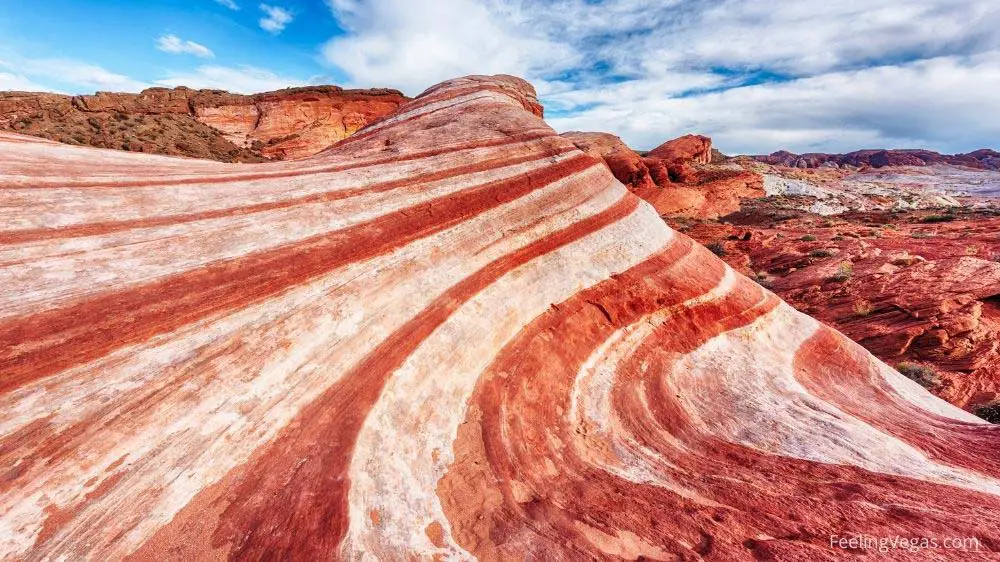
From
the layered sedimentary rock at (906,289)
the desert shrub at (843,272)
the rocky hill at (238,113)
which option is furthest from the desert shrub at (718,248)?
the rocky hill at (238,113)

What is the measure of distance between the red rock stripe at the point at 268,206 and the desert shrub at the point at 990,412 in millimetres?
10772

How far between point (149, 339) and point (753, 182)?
189ft

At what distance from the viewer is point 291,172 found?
714cm

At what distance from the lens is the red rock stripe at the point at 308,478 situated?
3.16 meters

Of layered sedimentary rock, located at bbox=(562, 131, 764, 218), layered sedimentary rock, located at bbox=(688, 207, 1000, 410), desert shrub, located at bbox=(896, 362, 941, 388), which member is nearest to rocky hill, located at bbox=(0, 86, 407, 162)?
layered sedimentary rock, located at bbox=(562, 131, 764, 218)

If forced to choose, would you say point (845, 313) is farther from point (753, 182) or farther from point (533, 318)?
point (753, 182)

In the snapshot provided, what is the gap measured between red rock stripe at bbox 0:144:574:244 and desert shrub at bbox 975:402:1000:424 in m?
10.8

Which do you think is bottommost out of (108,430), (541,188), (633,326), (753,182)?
(753,182)

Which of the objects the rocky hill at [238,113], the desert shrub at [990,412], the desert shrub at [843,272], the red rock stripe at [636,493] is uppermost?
the rocky hill at [238,113]

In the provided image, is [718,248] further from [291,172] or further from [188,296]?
[188,296]

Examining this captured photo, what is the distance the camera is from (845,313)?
553 inches

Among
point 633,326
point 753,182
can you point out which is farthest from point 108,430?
point 753,182

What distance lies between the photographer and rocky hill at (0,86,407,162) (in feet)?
106

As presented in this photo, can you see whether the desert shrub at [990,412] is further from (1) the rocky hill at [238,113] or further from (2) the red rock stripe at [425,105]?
(1) the rocky hill at [238,113]
